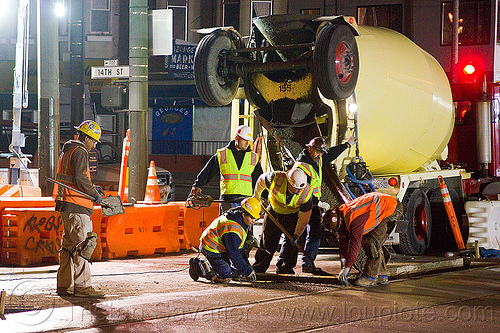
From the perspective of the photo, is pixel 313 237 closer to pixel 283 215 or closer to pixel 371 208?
pixel 283 215

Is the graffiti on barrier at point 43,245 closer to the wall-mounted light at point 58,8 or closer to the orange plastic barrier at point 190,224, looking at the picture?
the orange plastic barrier at point 190,224

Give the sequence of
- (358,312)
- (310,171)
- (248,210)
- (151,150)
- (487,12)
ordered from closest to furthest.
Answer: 1. (358,312)
2. (248,210)
3. (310,171)
4. (487,12)
5. (151,150)

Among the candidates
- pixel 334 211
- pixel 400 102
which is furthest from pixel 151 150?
pixel 334 211

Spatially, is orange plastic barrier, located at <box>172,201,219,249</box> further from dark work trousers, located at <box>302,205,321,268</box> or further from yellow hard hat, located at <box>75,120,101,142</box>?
yellow hard hat, located at <box>75,120,101,142</box>

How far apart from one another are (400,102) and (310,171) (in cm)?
215

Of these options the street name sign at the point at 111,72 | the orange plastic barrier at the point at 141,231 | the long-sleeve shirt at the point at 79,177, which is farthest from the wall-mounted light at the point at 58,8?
the long-sleeve shirt at the point at 79,177

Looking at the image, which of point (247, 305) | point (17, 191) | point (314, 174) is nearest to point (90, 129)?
point (247, 305)

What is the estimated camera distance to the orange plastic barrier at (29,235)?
934 cm

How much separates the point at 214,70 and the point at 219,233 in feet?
8.15

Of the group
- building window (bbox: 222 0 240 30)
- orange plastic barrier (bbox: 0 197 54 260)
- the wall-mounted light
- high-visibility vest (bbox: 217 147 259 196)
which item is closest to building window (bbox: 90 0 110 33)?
building window (bbox: 222 0 240 30)

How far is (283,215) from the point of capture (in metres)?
8.75

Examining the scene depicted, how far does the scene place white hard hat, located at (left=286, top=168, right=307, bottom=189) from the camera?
8211mm

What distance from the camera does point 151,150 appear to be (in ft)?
102

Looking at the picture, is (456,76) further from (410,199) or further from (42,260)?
(42,260)
